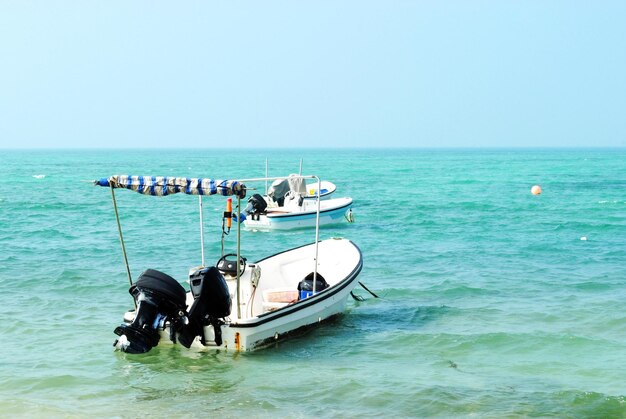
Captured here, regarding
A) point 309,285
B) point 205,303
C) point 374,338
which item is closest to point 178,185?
point 205,303

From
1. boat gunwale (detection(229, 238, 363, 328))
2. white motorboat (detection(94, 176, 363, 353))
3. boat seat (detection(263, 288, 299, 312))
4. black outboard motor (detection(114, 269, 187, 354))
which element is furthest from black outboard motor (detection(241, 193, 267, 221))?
black outboard motor (detection(114, 269, 187, 354))

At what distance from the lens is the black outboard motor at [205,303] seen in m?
10.6

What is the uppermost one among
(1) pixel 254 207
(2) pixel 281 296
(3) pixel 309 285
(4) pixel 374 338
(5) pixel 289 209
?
(3) pixel 309 285

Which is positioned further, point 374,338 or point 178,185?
point 374,338

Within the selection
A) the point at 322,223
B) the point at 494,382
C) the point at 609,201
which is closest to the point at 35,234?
the point at 322,223

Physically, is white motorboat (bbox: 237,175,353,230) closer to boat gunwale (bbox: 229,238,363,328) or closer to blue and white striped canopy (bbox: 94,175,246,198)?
boat gunwale (bbox: 229,238,363,328)

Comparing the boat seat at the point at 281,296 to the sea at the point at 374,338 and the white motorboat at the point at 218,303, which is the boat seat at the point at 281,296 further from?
the sea at the point at 374,338

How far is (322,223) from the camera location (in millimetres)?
28906

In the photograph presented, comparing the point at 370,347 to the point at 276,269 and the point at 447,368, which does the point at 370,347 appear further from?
the point at 276,269

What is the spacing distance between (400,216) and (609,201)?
42.6 feet

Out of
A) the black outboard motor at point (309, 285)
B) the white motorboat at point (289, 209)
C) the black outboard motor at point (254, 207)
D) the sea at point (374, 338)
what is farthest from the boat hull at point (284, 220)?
the black outboard motor at point (309, 285)

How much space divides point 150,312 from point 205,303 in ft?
2.46

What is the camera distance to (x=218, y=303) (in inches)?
424

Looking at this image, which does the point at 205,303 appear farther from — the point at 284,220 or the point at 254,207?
the point at 284,220
